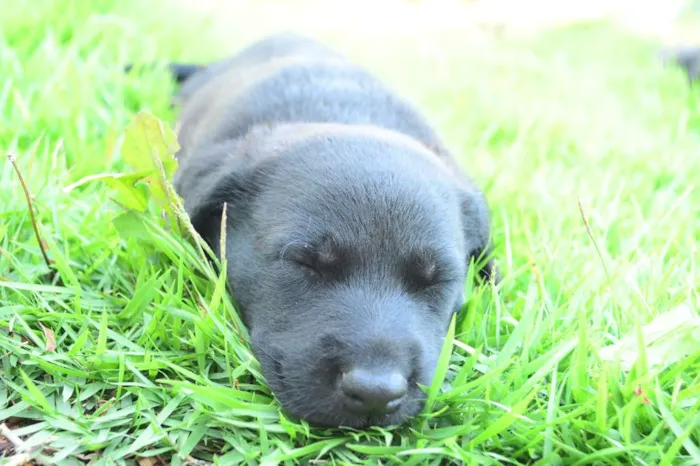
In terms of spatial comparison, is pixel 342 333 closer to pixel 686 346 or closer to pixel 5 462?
pixel 5 462

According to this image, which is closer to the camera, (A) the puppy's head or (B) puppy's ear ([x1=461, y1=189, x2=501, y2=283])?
(A) the puppy's head

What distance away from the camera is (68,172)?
2998 mm

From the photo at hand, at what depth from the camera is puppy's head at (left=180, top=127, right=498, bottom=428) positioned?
1.93m

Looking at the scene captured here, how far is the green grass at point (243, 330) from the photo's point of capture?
192cm

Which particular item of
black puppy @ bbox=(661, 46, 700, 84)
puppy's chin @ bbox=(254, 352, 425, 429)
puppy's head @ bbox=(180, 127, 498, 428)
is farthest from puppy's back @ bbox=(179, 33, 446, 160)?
black puppy @ bbox=(661, 46, 700, 84)

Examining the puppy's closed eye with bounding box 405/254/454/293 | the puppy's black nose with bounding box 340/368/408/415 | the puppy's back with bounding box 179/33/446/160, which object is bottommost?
the puppy's black nose with bounding box 340/368/408/415

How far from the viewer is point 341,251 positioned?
2.13 meters

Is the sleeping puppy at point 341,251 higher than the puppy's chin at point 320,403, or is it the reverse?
the sleeping puppy at point 341,251

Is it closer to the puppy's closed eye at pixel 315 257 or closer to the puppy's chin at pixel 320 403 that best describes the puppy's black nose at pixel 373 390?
the puppy's chin at pixel 320 403

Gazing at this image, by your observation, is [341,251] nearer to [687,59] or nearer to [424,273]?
[424,273]

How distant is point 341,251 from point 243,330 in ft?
1.47

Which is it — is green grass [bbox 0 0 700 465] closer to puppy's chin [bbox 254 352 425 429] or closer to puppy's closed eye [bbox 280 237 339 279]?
puppy's chin [bbox 254 352 425 429]

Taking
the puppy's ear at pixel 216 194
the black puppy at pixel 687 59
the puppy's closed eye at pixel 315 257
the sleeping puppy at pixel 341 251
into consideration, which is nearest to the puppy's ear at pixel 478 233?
the sleeping puppy at pixel 341 251

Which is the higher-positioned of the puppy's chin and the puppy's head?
the puppy's head
